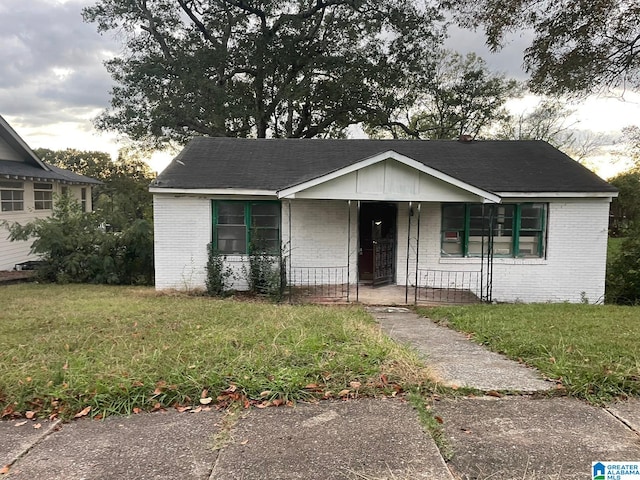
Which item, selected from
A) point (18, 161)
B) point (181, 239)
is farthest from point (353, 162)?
point (18, 161)

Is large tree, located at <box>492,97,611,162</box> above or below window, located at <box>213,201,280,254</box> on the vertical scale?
above

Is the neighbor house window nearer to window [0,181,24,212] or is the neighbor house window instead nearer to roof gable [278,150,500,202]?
roof gable [278,150,500,202]

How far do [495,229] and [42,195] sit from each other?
17274 mm

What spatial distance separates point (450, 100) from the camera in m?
26.3

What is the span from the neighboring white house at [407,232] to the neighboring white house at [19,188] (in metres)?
7.51

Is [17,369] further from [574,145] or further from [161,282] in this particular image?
[574,145]

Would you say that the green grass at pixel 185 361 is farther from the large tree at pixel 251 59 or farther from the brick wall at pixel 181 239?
the large tree at pixel 251 59

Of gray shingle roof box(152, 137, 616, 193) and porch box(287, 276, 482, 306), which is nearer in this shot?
porch box(287, 276, 482, 306)

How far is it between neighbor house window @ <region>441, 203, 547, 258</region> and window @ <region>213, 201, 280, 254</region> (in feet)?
14.7

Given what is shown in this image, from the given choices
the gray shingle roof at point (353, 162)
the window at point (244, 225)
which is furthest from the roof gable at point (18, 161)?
the window at point (244, 225)

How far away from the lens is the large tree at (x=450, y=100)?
24.0 metres

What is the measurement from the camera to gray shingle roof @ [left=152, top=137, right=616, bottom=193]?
11000 millimetres

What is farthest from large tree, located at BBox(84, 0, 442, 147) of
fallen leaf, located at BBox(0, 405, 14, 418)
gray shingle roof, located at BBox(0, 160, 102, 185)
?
fallen leaf, located at BBox(0, 405, 14, 418)

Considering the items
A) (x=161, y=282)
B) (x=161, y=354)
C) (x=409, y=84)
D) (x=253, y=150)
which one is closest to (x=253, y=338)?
(x=161, y=354)
